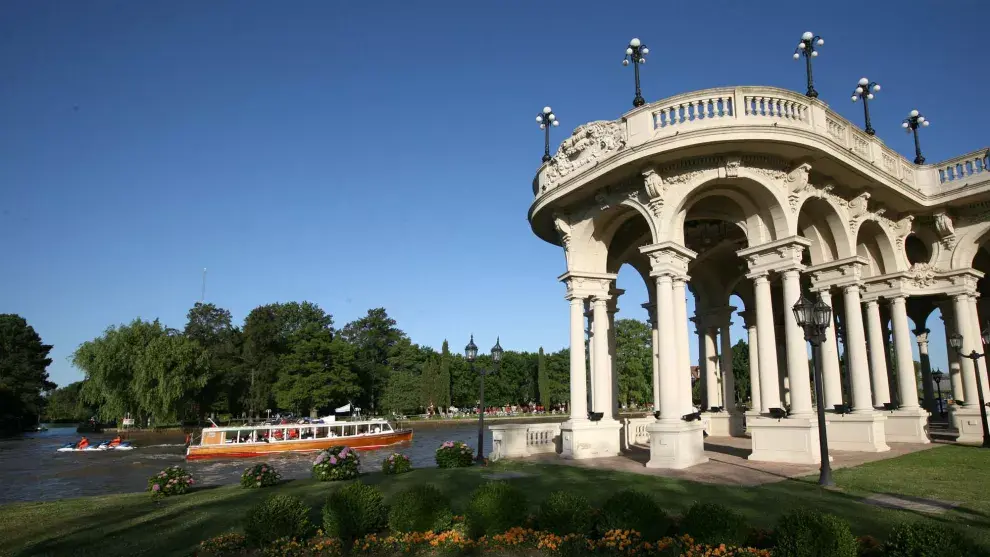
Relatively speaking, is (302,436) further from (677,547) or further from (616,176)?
(677,547)

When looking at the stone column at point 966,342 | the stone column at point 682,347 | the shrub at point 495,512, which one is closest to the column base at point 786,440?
the stone column at point 682,347

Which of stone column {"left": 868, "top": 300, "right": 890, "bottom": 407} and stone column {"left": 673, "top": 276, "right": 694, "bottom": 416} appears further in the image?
stone column {"left": 868, "top": 300, "right": 890, "bottom": 407}

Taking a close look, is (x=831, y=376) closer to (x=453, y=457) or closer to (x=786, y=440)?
(x=786, y=440)

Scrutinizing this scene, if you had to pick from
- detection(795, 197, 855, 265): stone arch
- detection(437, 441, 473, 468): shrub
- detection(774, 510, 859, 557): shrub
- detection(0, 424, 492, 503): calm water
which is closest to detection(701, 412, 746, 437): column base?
detection(795, 197, 855, 265): stone arch

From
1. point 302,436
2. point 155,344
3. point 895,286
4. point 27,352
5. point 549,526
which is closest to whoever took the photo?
point 549,526

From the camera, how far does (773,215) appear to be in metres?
15.5

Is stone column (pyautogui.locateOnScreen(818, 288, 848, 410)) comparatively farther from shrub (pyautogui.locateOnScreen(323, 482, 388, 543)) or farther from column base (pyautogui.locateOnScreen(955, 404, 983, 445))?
shrub (pyautogui.locateOnScreen(323, 482, 388, 543))

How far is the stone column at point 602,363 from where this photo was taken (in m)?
17.5

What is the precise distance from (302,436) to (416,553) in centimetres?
3519

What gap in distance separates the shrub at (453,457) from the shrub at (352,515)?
7.49 meters

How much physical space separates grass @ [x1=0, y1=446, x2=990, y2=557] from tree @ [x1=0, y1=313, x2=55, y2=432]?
66.5m

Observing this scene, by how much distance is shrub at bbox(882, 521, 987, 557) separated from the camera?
15.8 ft

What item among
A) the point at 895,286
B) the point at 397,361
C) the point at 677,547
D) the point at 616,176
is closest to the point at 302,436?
the point at 616,176

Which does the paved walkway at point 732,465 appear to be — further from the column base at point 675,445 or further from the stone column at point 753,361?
the stone column at point 753,361
